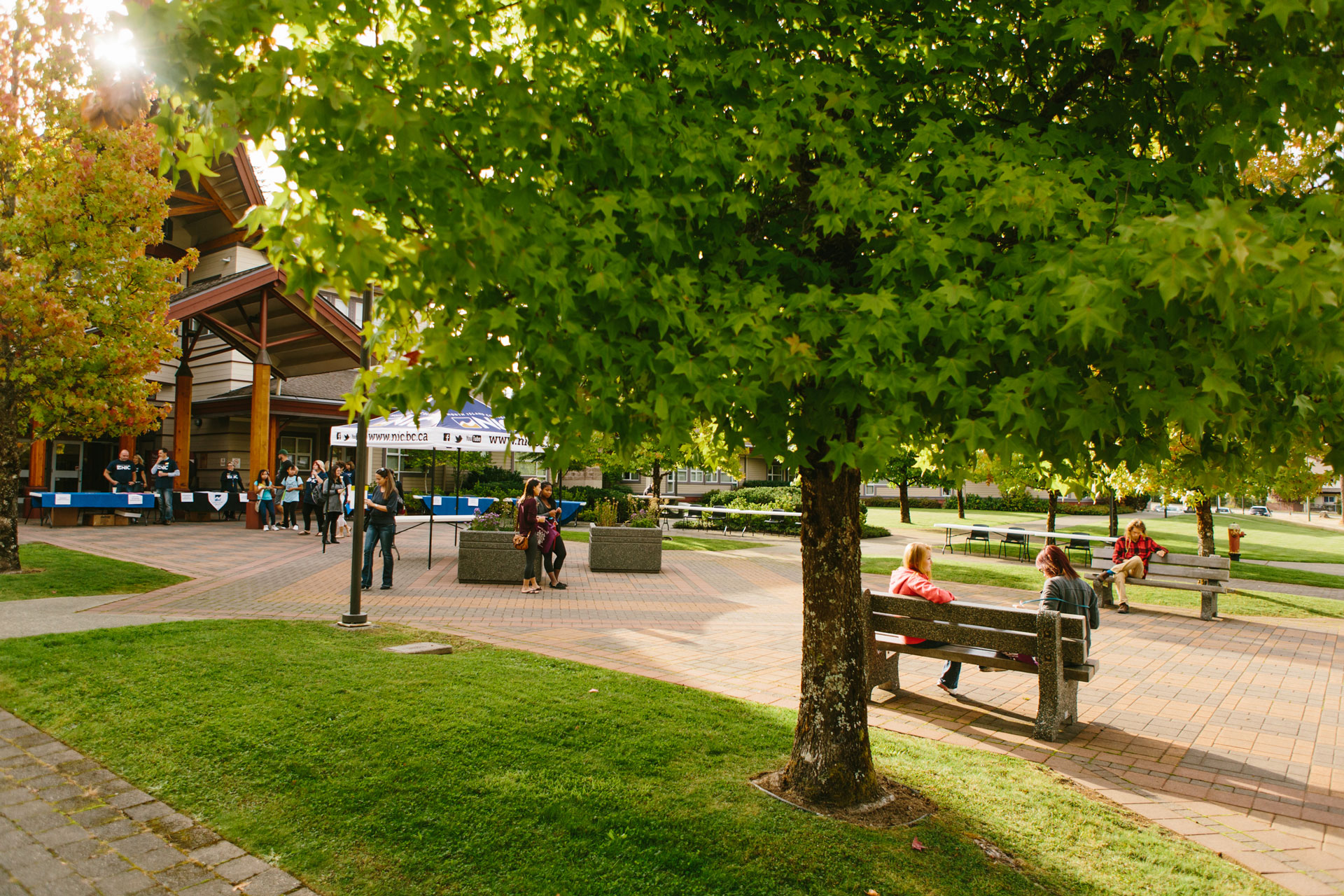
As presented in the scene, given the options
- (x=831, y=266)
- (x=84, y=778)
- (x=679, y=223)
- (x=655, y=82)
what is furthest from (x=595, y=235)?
(x=84, y=778)

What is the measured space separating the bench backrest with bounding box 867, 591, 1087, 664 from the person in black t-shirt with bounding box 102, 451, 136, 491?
20.8m

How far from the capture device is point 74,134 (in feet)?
40.1

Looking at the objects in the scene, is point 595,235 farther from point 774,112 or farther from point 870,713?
point 870,713

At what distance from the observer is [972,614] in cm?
690

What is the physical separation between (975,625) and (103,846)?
20.1 ft

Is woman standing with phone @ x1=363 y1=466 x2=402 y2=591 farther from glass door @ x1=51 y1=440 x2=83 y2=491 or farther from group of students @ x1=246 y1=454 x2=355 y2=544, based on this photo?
glass door @ x1=51 y1=440 x2=83 y2=491

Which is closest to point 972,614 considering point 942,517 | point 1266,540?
point 1266,540

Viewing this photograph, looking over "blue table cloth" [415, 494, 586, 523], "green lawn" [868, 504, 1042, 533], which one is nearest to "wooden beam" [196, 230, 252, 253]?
"blue table cloth" [415, 494, 586, 523]

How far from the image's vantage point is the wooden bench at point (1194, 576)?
12.4m

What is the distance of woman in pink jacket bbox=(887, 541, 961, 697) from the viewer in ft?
24.0

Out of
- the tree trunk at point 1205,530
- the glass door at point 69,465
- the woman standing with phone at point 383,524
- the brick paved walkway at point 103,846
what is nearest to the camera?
the brick paved walkway at point 103,846

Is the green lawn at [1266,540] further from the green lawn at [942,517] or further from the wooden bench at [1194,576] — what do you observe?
the wooden bench at [1194,576]

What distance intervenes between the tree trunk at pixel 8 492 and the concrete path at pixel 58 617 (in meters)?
2.26

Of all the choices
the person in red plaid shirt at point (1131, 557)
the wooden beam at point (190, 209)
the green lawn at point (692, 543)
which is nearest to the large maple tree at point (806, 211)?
the person in red plaid shirt at point (1131, 557)
